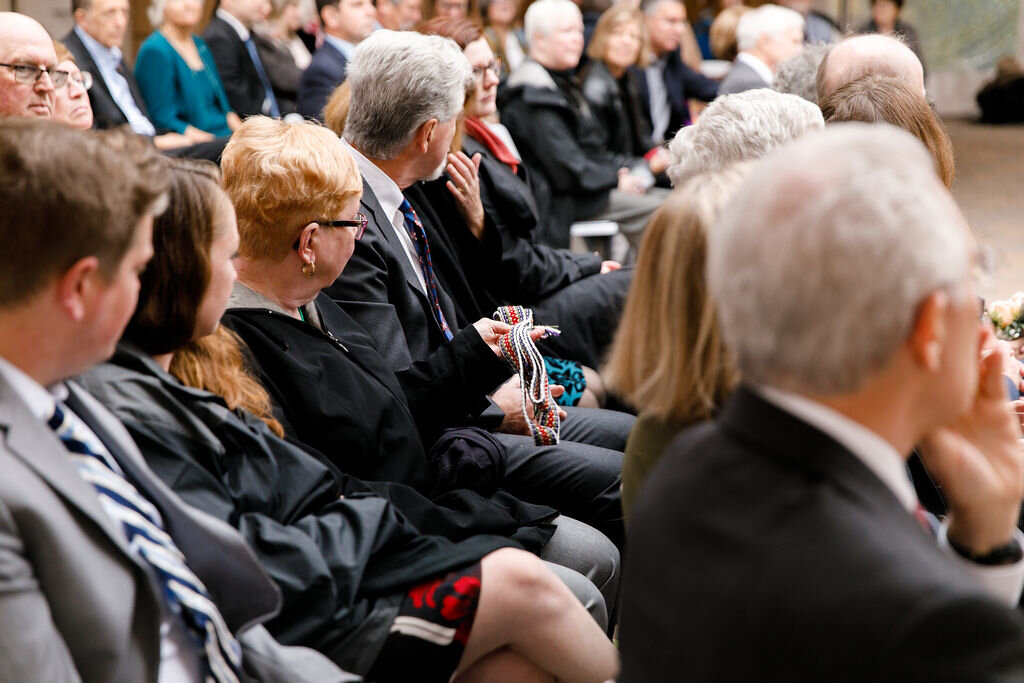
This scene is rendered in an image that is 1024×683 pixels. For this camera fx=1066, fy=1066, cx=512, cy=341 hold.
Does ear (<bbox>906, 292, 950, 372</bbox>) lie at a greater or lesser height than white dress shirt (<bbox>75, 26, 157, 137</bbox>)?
greater

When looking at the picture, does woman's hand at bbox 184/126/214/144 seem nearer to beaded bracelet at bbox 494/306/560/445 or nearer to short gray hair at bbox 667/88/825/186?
beaded bracelet at bbox 494/306/560/445

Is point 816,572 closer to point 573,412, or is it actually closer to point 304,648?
point 304,648

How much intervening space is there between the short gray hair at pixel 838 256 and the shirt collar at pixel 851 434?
2 cm

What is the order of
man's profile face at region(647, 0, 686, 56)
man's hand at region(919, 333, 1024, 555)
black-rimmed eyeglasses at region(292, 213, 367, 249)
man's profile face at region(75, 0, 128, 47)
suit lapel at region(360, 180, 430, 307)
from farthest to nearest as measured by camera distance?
man's profile face at region(647, 0, 686, 56), man's profile face at region(75, 0, 128, 47), suit lapel at region(360, 180, 430, 307), black-rimmed eyeglasses at region(292, 213, 367, 249), man's hand at region(919, 333, 1024, 555)

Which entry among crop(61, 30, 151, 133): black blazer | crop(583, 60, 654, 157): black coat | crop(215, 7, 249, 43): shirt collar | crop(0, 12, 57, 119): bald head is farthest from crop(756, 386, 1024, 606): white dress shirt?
crop(215, 7, 249, 43): shirt collar

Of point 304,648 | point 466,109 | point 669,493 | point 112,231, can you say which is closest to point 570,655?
point 304,648

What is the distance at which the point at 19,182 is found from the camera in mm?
1374

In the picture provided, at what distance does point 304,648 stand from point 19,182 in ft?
2.75

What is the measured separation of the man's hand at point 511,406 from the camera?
2969 millimetres

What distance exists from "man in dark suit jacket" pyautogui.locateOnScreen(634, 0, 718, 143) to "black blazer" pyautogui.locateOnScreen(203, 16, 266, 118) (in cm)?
269

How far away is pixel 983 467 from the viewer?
4.53 feet

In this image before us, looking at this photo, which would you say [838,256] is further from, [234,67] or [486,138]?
[234,67]

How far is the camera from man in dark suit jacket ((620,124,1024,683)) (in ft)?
3.27

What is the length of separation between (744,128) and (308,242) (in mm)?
1018
